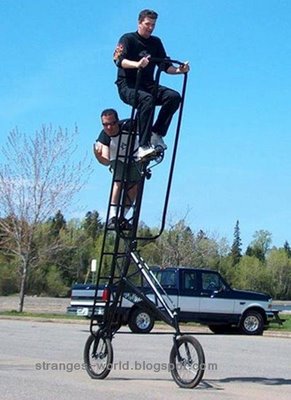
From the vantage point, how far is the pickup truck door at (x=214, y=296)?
2459cm

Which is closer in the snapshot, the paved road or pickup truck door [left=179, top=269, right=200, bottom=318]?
the paved road

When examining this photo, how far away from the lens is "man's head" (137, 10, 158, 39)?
8461mm

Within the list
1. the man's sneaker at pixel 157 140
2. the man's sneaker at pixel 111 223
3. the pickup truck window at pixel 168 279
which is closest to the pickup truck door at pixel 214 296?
the pickup truck window at pixel 168 279

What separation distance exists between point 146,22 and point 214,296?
56.0ft

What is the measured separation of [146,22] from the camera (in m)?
A: 8.48

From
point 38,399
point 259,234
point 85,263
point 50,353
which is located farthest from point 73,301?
point 259,234

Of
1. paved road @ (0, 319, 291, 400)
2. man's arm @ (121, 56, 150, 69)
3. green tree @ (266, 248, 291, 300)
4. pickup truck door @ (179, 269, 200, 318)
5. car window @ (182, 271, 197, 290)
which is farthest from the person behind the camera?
green tree @ (266, 248, 291, 300)

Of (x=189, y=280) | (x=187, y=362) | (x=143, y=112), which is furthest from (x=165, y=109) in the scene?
(x=189, y=280)

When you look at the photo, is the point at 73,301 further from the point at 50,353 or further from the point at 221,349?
the point at 50,353

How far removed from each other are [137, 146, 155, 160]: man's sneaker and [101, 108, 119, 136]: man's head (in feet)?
1.30

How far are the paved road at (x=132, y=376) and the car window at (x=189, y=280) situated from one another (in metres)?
10.1

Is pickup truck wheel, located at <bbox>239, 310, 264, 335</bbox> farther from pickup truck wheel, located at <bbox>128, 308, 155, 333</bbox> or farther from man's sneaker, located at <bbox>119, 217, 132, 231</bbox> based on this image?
man's sneaker, located at <bbox>119, 217, 132, 231</bbox>

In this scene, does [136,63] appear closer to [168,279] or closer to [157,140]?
[157,140]

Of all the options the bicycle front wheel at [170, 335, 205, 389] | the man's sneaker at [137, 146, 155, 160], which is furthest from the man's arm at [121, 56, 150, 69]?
the bicycle front wheel at [170, 335, 205, 389]
